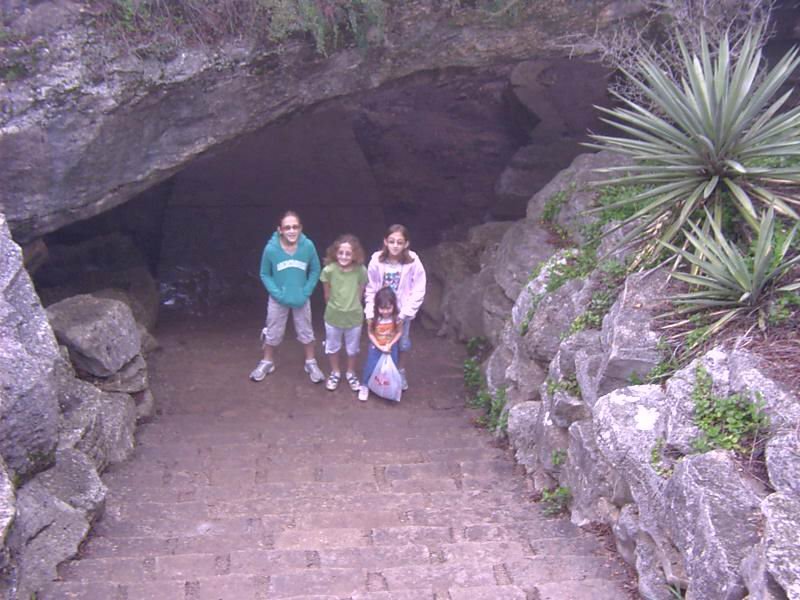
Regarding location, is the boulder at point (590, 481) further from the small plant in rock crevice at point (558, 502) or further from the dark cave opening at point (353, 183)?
the dark cave opening at point (353, 183)

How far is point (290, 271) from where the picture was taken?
26.8 feet

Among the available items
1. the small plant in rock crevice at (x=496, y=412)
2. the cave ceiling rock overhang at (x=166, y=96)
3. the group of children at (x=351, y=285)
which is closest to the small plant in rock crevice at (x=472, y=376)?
the small plant in rock crevice at (x=496, y=412)

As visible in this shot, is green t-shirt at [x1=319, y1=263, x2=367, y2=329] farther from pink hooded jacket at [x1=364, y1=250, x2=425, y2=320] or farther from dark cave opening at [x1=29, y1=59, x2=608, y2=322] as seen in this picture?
dark cave opening at [x1=29, y1=59, x2=608, y2=322]

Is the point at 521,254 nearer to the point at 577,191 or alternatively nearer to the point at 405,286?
the point at 577,191

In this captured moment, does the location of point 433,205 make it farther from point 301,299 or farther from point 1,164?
point 1,164

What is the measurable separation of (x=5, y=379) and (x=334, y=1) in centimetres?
440

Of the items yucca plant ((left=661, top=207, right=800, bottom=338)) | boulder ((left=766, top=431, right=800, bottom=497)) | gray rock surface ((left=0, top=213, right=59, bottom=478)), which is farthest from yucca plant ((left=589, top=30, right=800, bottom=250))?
gray rock surface ((left=0, top=213, right=59, bottom=478))

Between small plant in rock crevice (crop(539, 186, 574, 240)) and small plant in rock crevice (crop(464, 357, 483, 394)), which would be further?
small plant in rock crevice (crop(464, 357, 483, 394))

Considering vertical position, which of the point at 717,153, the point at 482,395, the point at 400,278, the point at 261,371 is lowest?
the point at 261,371

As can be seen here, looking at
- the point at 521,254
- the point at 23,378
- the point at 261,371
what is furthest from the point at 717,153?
the point at 261,371

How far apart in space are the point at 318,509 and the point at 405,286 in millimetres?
2483

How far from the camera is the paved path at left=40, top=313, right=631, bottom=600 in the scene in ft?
16.2

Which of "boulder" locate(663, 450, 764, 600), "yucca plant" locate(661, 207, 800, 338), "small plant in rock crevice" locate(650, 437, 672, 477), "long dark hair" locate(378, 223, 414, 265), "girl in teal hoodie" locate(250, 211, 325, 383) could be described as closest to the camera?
"boulder" locate(663, 450, 764, 600)

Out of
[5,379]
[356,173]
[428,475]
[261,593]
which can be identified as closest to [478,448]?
[428,475]
